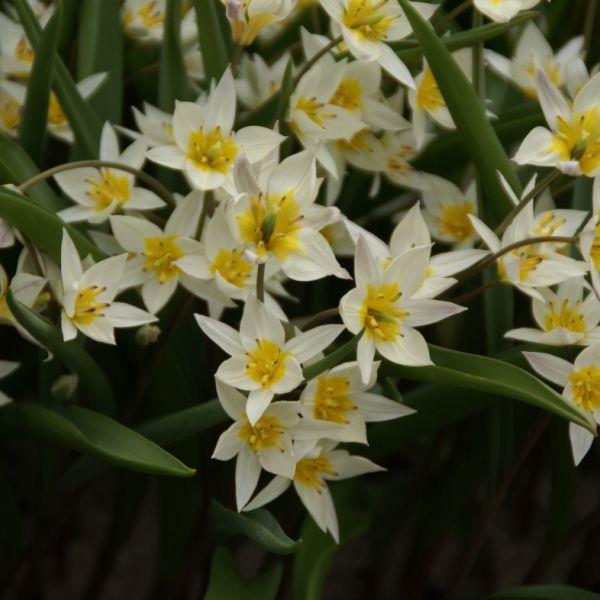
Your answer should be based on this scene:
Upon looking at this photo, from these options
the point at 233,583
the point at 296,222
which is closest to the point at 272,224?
the point at 296,222

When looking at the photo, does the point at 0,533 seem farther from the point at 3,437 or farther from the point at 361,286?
the point at 361,286

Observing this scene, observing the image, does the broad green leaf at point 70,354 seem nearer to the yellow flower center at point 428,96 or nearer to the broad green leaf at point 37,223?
the broad green leaf at point 37,223

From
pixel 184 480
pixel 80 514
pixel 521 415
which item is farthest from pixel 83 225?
pixel 80 514

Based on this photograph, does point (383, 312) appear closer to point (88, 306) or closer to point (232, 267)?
point (232, 267)

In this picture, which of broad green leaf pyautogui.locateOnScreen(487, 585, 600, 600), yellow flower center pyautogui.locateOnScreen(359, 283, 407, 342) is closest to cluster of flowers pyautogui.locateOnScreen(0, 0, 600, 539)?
yellow flower center pyautogui.locateOnScreen(359, 283, 407, 342)

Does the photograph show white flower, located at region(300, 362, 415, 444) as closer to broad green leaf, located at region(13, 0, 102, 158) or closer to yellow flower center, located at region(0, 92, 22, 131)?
broad green leaf, located at region(13, 0, 102, 158)

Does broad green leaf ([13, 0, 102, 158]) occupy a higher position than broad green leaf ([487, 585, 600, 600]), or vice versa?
broad green leaf ([13, 0, 102, 158])

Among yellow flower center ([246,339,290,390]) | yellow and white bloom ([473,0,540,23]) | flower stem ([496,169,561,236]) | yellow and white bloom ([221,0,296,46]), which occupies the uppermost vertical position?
yellow and white bloom ([221,0,296,46])
